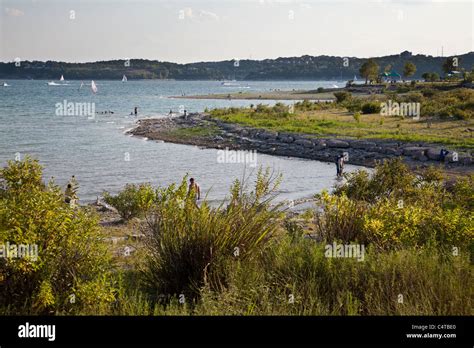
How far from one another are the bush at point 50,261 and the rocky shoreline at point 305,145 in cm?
2065

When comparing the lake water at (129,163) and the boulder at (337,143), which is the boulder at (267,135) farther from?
the boulder at (337,143)

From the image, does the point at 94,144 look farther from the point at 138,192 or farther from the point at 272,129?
the point at 138,192

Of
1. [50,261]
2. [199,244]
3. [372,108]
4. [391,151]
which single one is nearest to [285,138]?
[391,151]

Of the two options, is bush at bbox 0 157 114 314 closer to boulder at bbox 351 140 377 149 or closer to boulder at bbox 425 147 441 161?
boulder at bbox 425 147 441 161

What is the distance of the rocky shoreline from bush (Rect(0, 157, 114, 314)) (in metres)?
20.7

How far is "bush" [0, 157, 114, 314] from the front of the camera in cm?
593

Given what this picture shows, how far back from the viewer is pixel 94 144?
43438 mm

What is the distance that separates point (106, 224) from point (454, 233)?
1095 cm

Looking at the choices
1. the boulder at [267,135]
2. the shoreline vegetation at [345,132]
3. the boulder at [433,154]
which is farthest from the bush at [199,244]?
the boulder at [267,135]

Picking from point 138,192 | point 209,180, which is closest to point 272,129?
point 209,180

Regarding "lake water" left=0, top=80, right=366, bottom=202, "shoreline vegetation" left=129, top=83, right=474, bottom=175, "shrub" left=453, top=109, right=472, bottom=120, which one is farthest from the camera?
"shrub" left=453, top=109, right=472, bottom=120

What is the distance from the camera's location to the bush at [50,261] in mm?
5934

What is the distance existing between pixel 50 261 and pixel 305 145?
3308cm

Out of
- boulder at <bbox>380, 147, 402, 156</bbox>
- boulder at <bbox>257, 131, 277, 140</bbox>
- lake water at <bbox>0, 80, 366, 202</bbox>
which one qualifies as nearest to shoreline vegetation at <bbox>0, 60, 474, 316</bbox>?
lake water at <bbox>0, 80, 366, 202</bbox>
